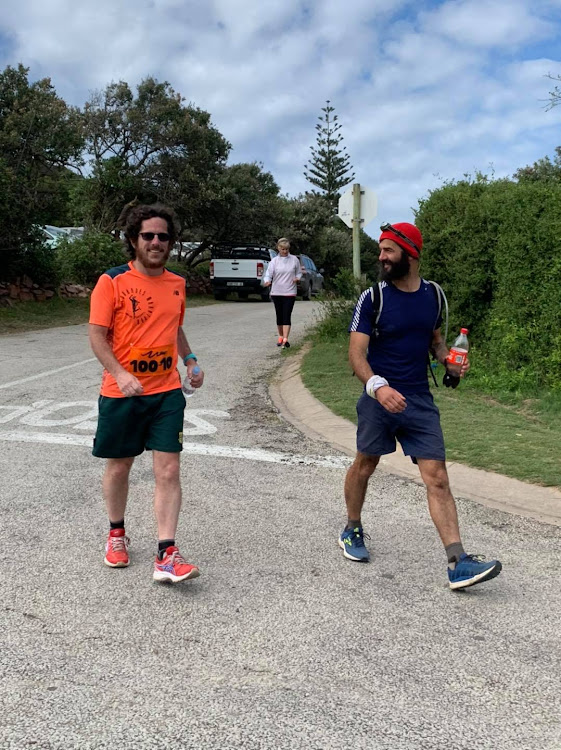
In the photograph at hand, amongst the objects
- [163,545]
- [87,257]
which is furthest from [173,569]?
[87,257]

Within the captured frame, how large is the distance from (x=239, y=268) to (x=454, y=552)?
22.5 meters

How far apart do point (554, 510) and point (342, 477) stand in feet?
5.23

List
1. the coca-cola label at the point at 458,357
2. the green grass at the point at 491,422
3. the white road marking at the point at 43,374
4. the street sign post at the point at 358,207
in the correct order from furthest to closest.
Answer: the street sign post at the point at 358,207 < the white road marking at the point at 43,374 < the green grass at the point at 491,422 < the coca-cola label at the point at 458,357

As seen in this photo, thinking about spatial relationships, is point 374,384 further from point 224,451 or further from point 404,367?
point 224,451

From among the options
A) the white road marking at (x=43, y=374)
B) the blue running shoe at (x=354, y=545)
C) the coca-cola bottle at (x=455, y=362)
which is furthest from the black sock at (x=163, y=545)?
the white road marking at (x=43, y=374)

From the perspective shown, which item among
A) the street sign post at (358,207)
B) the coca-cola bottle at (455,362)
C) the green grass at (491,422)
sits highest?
the street sign post at (358,207)

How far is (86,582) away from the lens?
378 centimetres

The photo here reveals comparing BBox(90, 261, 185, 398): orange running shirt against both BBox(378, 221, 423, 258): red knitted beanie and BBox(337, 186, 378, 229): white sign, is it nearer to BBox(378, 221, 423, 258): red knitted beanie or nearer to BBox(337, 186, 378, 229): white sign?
BBox(378, 221, 423, 258): red knitted beanie

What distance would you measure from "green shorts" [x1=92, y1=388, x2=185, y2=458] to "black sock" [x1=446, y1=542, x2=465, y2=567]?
4.77 ft

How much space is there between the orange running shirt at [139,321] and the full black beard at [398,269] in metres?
1.10

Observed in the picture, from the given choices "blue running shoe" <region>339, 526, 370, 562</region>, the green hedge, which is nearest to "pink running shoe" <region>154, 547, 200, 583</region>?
"blue running shoe" <region>339, 526, 370, 562</region>

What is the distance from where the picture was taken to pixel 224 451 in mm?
6562

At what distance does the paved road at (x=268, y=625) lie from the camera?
259cm

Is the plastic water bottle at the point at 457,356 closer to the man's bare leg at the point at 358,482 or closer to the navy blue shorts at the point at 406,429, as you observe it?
the navy blue shorts at the point at 406,429
